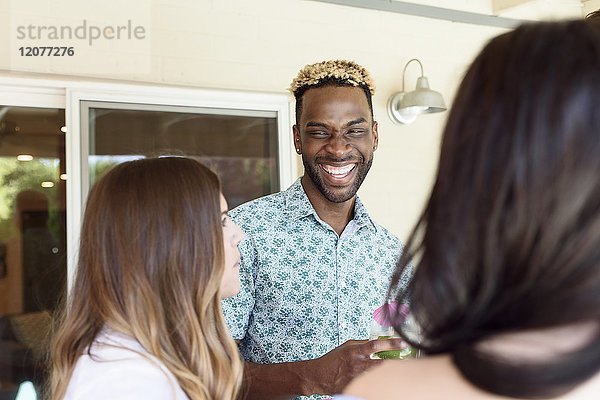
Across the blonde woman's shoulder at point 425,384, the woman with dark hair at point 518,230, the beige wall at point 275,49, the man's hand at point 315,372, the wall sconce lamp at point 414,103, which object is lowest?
the man's hand at point 315,372

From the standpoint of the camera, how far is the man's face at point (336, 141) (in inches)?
82.1

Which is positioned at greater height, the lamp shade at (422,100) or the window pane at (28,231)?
the lamp shade at (422,100)

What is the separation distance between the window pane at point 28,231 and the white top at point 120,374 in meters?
1.82

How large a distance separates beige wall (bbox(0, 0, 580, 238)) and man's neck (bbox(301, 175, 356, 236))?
1.78ft

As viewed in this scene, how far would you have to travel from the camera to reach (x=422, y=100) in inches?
130

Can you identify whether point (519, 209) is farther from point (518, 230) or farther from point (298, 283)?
point (298, 283)

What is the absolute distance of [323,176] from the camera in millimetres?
2098

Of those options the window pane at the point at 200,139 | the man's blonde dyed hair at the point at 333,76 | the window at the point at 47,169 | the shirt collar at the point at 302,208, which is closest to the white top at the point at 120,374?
the shirt collar at the point at 302,208

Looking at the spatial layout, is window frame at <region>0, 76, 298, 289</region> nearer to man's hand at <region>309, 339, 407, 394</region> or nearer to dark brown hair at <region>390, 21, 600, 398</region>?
man's hand at <region>309, 339, 407, 394</region>

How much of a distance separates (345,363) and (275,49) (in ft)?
6.69

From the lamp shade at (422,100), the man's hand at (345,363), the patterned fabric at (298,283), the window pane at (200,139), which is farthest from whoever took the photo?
the lamp shade at (422,100)

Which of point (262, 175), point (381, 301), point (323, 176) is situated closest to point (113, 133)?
point (262, 175)

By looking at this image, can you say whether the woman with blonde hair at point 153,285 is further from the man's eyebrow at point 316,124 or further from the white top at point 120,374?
the man's eyebrow at point 316,124

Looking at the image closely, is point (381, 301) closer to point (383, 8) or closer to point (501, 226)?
point (501, 226)
